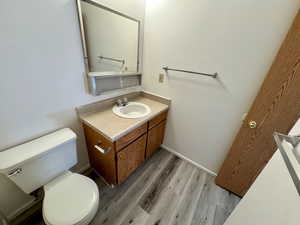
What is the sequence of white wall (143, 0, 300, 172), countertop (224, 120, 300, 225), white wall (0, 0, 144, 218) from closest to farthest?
countertop (224, 120, 300, 225) < white wall (0, 0, 144, 218) < white wall (143, 0, 300, 172)

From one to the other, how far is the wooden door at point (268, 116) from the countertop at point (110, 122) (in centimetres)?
91

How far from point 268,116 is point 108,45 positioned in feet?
5.30

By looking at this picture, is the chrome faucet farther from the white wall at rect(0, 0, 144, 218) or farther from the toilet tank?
the toilet tank

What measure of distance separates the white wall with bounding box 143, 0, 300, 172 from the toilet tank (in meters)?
1.22

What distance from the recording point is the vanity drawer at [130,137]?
3.75 ft

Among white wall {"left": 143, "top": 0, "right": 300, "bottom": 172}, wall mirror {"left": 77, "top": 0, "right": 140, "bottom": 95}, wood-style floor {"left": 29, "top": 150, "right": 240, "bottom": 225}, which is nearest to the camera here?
white wall {"left": 143, "top": 0, "right": 300, "bottom": 172}

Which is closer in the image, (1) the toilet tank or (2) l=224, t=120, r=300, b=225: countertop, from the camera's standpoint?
(2) l=224, t=120, r=300, b=225: countertop

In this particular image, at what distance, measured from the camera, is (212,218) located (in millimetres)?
1282

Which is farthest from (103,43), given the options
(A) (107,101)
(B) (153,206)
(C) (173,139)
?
(B) (153,206)

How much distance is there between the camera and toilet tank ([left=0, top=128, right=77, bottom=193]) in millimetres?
850

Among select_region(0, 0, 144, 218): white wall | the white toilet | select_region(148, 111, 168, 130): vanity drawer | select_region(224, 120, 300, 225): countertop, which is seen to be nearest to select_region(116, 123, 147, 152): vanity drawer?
select_region(148, 111, 168, 130): vanity drawer

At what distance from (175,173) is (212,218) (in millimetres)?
565

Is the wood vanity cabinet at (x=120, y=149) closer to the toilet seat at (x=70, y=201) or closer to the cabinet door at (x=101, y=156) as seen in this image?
the cabinet door at (x=101, y=156)

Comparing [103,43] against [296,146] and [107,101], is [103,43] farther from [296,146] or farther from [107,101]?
[296,146]
